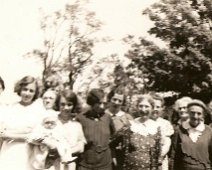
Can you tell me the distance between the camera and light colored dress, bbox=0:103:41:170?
16.7 feet

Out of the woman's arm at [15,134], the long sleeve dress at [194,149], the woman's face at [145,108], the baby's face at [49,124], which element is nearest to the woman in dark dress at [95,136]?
the woman's face at [145,108]

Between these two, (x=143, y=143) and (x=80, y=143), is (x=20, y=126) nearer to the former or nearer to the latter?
(x=80, y=143)

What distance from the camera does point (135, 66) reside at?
24953 millimetres

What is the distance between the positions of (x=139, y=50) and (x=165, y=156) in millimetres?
18458

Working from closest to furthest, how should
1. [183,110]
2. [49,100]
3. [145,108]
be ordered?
[49,100] → [145,108] → [183,110]

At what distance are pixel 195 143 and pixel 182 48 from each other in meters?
16.7

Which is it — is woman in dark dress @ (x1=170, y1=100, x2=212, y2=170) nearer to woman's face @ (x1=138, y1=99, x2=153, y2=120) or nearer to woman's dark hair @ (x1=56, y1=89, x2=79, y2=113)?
woman's face @ (x1=138, y1=99, x2=153, y2=120)

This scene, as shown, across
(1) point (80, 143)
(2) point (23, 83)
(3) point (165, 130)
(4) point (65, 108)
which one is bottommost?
(1) point (80, 143)

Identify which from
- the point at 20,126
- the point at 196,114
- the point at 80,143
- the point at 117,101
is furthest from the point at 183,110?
the point at 20,126

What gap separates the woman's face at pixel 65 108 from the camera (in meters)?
5.28

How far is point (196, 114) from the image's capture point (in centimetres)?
568

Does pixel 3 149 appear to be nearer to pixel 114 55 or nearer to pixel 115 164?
pixel 115 164

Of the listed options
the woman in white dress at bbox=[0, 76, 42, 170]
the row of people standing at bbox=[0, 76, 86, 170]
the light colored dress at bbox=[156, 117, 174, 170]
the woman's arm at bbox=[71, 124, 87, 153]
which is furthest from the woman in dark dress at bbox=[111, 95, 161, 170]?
the woman in white dress at bbox=[0, 76, 42, 170]

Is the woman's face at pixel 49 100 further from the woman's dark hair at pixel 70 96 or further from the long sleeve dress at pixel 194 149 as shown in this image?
the long sleeve dress at pixel 194 149
